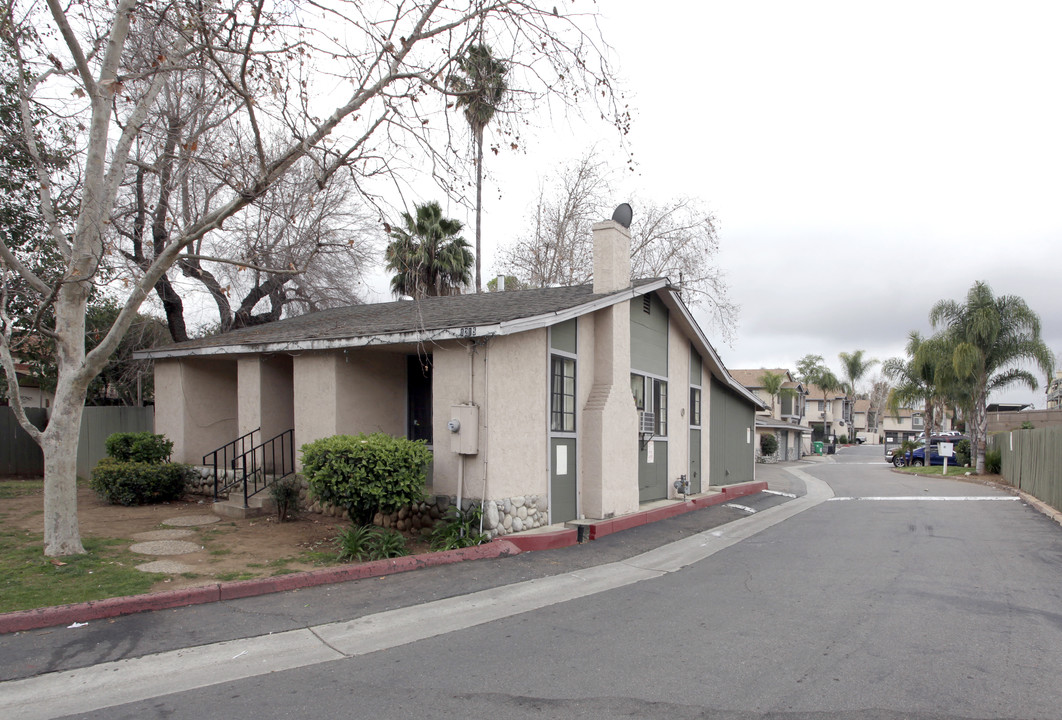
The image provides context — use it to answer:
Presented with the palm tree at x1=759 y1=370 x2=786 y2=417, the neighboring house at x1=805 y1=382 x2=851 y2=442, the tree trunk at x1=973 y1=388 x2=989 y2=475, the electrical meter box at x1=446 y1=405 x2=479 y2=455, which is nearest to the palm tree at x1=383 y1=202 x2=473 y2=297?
the electrical meter box at x1=446 y1=405 x2=479 y2=455

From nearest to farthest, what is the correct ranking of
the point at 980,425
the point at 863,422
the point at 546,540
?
the point at 546,540
the point at 980,425
the point at 863,422

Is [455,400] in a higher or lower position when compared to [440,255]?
lower

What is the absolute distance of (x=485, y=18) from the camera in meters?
8.09

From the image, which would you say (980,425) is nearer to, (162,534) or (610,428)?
(610,428)

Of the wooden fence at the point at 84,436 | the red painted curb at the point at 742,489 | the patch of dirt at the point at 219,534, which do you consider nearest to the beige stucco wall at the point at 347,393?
the patch of dirt at the point at 219,534

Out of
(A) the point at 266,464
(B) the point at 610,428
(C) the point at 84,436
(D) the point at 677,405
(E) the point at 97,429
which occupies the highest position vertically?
(D) the point at 677,405

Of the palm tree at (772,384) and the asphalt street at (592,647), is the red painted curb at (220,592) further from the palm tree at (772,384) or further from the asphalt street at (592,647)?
the palm tree at (772,384)

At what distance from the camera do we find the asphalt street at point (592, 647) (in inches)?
186

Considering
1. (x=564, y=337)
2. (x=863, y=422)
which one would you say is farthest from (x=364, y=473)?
(x=863, y=422)

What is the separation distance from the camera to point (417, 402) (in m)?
12.0

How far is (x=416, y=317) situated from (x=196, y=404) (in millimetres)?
5786

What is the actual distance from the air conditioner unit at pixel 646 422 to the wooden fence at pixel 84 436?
469 inches

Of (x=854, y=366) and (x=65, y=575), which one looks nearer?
(x=65, y=575)

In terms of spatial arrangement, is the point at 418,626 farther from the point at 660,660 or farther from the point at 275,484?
the point at 275,484
